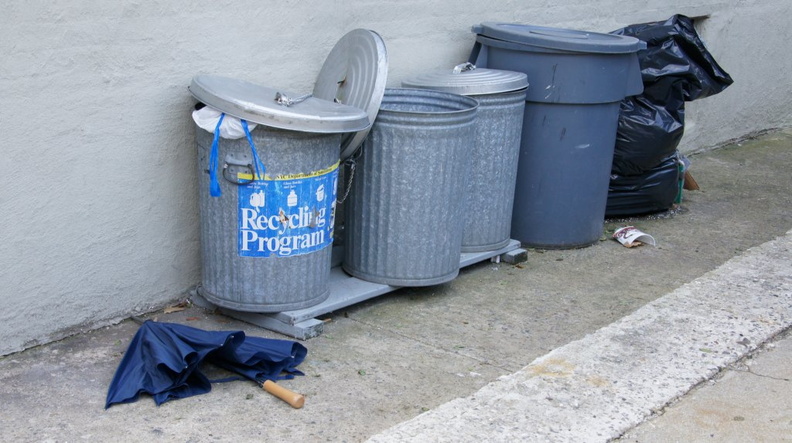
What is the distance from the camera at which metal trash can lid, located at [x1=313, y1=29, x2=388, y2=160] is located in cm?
408

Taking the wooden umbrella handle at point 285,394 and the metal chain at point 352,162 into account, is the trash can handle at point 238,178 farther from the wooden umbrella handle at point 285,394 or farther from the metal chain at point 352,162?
the wooden umbrella handle at point 285,394

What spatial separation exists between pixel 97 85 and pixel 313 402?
4.79 ft

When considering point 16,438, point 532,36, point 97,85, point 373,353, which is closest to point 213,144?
point 97,85

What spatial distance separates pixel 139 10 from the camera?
382 cm

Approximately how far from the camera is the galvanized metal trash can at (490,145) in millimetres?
4672

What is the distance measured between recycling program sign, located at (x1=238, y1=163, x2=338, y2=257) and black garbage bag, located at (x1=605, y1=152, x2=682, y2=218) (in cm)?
240

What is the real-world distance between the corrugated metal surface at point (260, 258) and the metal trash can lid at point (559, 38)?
4.91 feet

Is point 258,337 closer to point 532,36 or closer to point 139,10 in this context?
point 139,10

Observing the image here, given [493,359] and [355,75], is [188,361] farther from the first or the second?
[355,75]

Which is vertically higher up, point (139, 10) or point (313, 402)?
point (139, 10)

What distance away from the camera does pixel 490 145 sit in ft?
15.6

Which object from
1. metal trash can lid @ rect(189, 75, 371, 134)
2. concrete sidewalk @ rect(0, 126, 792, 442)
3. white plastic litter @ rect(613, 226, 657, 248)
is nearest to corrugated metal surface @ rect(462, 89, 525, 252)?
concrete sidewalk @ rect(0, 126, 792, 442)

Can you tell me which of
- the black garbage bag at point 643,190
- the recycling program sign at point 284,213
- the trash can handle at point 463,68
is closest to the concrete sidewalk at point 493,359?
the recycling program sign at point 284,213

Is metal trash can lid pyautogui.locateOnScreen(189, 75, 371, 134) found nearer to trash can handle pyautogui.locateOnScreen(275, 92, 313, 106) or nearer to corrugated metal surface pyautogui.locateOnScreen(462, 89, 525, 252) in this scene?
trash can handle pyautogui.locateOnScreen(275, 92, 313, 106)
